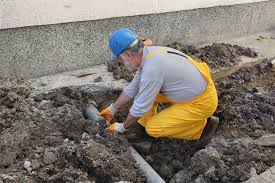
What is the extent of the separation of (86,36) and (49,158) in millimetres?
2382

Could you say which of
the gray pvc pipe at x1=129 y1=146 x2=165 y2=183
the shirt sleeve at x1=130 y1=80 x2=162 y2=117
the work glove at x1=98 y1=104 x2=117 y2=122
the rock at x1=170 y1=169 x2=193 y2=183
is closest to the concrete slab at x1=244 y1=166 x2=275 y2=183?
the rock at x1=170 y1=169 x2=193 y2=183

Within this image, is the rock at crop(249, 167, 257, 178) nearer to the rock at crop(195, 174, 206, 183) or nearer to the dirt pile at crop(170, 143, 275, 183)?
the dirt pile at crop(170, 143, 275, 183)

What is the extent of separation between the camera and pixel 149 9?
582 centimetres

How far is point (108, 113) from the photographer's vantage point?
168 inches

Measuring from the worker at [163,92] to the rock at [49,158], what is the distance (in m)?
0.81

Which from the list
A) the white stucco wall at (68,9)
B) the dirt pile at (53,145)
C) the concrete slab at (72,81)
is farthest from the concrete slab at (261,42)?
the dirt pile at (53,145)

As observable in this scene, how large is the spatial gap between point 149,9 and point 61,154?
10.4ft

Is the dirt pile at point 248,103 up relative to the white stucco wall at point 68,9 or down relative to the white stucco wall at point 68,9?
down

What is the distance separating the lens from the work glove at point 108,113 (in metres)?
4.25

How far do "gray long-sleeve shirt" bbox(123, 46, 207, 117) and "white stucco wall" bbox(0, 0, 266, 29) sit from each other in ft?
5.17

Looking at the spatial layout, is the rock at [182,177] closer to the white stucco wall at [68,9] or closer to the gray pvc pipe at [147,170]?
the gray pvc pipe at [147,170]

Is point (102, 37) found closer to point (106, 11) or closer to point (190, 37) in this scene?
point (106, 11)

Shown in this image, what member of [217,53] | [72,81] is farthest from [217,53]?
[72,81]

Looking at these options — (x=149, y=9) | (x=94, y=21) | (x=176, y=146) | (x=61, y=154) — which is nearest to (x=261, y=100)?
(x=176, y=146)
